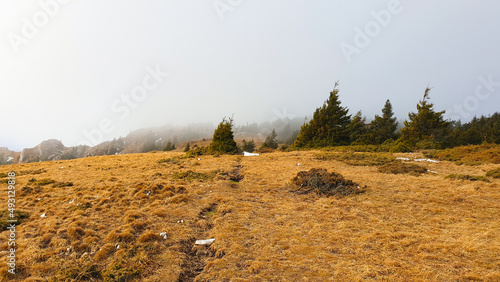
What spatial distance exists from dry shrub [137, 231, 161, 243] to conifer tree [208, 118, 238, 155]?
23046 millimetres

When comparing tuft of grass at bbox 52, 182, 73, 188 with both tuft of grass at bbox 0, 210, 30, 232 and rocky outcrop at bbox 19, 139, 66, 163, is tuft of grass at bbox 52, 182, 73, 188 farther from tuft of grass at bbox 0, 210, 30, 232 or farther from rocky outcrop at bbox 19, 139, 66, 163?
rocky outcrop at bbox 19, 139, 66, 163

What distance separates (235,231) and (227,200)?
12.1 feet

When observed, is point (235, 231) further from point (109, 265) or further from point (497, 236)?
point (497, 236)

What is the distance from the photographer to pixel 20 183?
51.8ft

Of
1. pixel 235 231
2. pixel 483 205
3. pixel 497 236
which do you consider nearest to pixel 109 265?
pixel 235 231

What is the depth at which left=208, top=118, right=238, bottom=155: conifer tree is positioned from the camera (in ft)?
105

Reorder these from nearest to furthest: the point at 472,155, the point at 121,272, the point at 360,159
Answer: the point at 121,272, the point at 472,155, the point at 360,159

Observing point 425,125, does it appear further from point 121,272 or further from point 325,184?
point 121,272

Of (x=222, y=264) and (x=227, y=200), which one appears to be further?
(x=227, y=200)

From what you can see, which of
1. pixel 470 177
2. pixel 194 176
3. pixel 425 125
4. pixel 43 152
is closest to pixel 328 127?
pixel 425 125

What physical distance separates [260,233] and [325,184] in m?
7.15

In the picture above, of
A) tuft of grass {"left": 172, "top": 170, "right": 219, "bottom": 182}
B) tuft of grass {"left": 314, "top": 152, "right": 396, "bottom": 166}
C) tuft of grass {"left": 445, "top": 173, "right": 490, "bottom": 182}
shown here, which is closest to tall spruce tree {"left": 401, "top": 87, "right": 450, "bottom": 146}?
tuft of grass {"left": 314, "top": 152, "right": 396, "bottom": 166}

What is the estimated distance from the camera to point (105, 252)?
6828 millimetres

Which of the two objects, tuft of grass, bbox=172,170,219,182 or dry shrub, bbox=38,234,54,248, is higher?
tuft of grass, bbox=172,170,219,182
